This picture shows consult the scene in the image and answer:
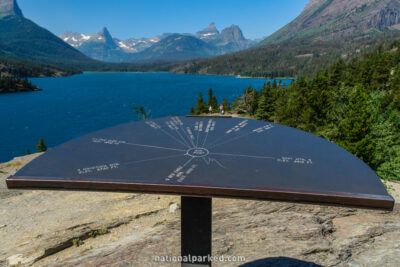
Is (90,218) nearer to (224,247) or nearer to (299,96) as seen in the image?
(224,247)

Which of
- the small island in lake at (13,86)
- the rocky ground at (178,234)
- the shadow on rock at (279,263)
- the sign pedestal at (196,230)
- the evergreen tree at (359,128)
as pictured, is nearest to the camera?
the sign pedestal at (196,230)

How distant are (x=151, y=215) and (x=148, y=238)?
10.0ft

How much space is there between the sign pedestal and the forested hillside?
984 inches

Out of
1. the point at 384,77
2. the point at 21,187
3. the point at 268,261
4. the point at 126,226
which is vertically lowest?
the point at 126,226

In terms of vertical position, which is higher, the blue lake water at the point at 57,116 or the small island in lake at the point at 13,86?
the small island in lake at the point at 13,86

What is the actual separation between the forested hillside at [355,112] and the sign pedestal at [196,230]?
25.0 m

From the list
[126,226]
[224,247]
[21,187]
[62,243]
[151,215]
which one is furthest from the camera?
[151,215]

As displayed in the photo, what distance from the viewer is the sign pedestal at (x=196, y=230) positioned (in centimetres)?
552

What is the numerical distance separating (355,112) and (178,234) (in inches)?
921

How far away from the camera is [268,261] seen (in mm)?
7953

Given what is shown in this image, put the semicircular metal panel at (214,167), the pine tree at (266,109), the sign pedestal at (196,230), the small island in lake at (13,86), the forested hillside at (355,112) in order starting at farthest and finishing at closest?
the small island in lake at (13,86), the pine tree at (266,109), the forested hillside at (355,112), the sign pedestal at (196,230), the semicircular metal panel at (214,167)

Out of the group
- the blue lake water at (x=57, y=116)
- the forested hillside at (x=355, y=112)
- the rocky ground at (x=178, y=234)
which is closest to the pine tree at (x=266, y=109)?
the forested hillside at (x=355, y=112)

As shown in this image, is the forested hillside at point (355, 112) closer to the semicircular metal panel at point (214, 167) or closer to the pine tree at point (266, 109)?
the pine tree at point (266, 109)

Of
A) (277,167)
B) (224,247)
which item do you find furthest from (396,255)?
(277,167)
